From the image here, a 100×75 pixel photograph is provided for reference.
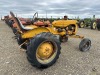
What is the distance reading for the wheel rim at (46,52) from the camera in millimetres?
4336

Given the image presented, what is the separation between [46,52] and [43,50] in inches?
4.5

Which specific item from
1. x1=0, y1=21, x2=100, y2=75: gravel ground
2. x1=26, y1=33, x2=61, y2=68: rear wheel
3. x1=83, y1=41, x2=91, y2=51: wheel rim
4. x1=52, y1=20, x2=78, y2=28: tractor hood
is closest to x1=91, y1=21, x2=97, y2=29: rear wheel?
x1=52, y1=20, x2=78, y2=28: tractor hood

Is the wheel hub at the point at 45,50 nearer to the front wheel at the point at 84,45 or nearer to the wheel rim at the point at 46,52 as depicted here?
the wheel rim at the point at 46,52

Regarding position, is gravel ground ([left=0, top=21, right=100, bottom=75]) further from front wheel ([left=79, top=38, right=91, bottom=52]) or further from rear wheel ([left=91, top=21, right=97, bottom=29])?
rear wheel ([left=91, top=21, right=97, bottom=29])

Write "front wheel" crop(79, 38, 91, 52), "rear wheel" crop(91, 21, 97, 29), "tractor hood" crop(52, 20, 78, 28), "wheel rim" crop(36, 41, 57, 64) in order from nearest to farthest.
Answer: "wheel rim" crop(36, 41, 57, 64), "front wheel" crop(79, 38, 91, 52), "tractor hood" crop(52, 20, 78, 28), "rear wheel" crop(91, 21, 97, 29)

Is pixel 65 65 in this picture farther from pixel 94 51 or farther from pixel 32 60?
pixel 94 51

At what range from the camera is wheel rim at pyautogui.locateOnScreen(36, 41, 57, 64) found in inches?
171

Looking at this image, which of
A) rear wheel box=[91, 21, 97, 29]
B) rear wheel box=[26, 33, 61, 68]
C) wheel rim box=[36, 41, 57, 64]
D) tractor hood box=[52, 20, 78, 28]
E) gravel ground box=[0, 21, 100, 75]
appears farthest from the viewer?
rear wheel box=[91, 21, 97, 29]

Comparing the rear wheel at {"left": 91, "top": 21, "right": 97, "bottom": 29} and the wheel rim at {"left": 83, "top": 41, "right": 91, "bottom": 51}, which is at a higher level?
the rear wheel at {"left": 91, "top": 21, "right": 97, "bottom": 29}

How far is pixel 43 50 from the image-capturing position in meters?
4.36

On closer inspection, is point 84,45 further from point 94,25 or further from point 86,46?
point 94,25

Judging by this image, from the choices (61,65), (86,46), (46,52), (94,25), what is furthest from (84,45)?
(94,25)

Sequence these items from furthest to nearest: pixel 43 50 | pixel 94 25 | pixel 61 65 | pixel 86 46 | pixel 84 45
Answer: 1. pixel 94 25
2. pixel 86 46
3. pixel 84 45
4. pixel 61 65
5. pixel 43 50

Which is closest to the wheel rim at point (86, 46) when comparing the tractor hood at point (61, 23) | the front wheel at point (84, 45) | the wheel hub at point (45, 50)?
the front wheel at point (84, 45)
